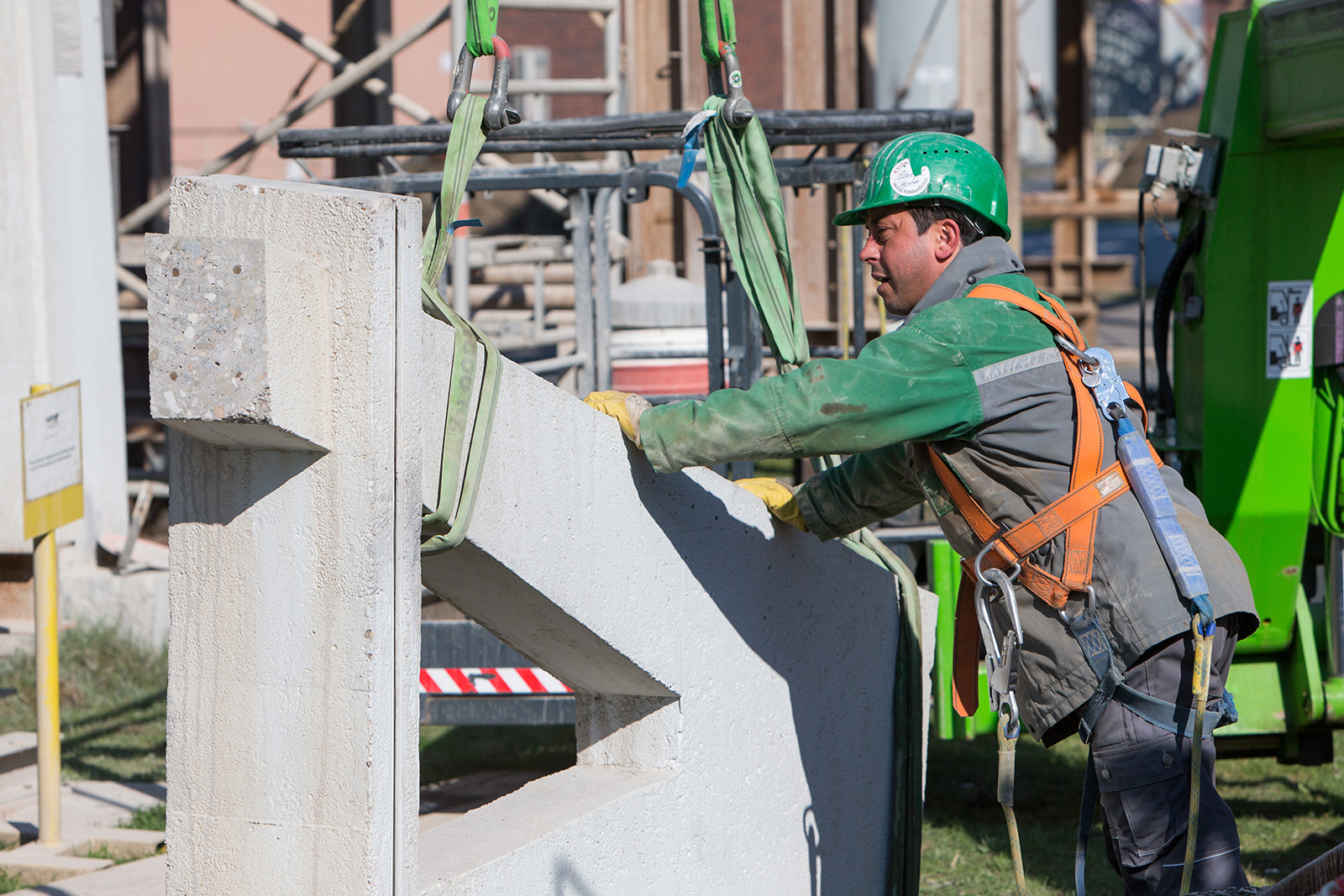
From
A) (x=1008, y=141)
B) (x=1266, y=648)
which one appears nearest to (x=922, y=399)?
(x=1266, y=648)

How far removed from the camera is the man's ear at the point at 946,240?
317 cm

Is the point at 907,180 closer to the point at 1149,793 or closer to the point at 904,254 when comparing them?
the point at 904,254

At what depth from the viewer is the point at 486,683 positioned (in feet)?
17.9

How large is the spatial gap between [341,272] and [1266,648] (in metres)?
3.88

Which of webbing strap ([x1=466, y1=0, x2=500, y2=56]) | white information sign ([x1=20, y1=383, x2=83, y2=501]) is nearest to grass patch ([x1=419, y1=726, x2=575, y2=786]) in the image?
white information sign ([x1=20, y1=383, x2=83, y2=501])

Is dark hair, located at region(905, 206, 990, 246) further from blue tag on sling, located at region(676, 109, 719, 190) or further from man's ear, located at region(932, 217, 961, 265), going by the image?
blue tag on sling, located at region(676, 109, 719, 190)

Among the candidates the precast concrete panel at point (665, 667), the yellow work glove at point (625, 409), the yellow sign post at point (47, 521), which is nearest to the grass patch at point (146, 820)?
the yellow sign post at point (47, 521)

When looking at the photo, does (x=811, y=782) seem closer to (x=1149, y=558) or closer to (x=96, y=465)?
(x=1149, y=558)

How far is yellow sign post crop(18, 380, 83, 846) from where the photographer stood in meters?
4.81

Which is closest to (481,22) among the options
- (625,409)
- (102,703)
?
(625,409)

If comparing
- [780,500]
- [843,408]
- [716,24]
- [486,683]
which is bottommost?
[486,683]

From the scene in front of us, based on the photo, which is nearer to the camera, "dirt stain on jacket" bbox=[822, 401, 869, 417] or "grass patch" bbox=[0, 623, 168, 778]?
"dirt stain on jacket" bbox=[822, 401, 869, 417]

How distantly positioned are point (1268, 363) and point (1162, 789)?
225 centimetres

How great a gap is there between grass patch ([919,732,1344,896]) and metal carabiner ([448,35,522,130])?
3224mm
